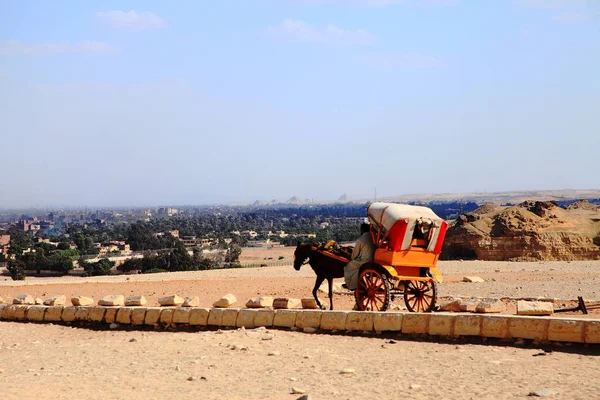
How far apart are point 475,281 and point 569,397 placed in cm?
1385

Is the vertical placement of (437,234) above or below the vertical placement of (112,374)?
above

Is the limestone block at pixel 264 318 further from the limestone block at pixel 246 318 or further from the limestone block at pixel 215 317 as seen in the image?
the limestone block at pixel 215 317

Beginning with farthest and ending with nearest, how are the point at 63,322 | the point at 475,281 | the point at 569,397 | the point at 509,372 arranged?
the point at 475,281 → the point at 63,322 → the point at 509,372 → the point at 569,397

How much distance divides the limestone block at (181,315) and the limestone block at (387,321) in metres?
3.97

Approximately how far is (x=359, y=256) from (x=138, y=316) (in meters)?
4.71

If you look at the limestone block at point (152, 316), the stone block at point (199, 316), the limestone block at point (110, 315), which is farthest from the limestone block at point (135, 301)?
the stone block at point (199, 316)

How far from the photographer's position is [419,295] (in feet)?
43.2

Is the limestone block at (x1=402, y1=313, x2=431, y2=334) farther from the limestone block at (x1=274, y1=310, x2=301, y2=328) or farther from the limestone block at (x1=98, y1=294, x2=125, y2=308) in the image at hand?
the limestone block at (x1=98, y1=294, x2=125, y2=308)

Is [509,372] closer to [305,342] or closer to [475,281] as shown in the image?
[305,342]

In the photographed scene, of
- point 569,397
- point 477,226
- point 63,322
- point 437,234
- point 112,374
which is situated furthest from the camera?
point 477,226

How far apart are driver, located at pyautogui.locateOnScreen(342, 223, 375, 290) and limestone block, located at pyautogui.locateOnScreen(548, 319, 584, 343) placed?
3.91 meters

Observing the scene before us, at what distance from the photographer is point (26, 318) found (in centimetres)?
1590

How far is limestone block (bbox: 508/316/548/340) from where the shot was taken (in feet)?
32.7

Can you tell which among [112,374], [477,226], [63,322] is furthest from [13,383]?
[477,226]
